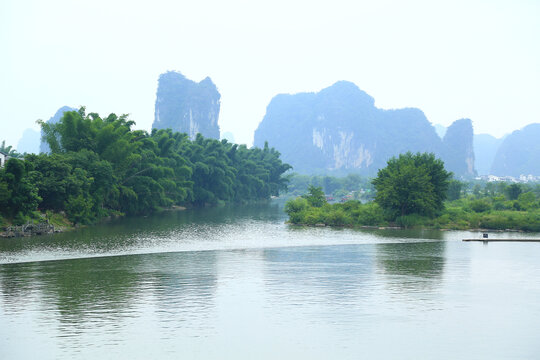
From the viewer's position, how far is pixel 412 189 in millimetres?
47750

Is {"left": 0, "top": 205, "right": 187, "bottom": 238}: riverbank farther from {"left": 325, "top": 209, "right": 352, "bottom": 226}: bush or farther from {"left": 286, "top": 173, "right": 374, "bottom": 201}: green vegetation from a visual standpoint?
{"left": 286, "top": 173, "right": 374, "bottom": 201}: green vegetation

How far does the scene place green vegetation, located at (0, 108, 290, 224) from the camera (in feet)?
120

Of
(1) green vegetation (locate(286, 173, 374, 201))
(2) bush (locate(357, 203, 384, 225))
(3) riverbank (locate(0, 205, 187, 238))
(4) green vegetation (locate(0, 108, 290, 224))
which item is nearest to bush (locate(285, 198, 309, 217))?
(2) bush (locate(357, 203, 384, 225))

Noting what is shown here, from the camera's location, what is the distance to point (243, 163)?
342 ft

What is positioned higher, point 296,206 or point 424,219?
point 296,206

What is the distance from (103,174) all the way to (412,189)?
26061 mm

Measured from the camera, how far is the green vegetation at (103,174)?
120ft

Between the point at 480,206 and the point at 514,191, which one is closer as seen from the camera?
the point at 480,206

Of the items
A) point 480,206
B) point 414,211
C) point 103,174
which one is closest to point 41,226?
point 103,174

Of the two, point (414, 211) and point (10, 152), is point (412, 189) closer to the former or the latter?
point (414, 211)

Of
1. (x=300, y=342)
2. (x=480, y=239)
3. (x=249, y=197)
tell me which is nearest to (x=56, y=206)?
(x=480, y=239)

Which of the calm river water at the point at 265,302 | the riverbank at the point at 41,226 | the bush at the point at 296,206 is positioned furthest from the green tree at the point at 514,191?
the riverbank at the point at 41,226

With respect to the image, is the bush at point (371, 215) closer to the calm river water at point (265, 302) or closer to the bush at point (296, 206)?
the bush at point (296, 206)

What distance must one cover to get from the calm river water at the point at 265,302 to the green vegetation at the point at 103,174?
5211mm
